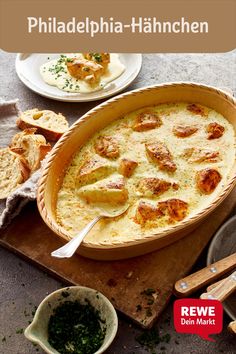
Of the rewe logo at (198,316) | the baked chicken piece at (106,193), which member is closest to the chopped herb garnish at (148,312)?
the rewe logo at (198,316)

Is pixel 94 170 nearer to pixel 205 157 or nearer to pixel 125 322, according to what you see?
pixel 205 157

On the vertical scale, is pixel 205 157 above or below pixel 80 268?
above

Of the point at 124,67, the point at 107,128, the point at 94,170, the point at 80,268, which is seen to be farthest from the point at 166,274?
the point at 124,67

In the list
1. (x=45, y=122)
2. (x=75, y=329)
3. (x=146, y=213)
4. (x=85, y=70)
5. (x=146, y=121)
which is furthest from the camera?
(x=85, y=70)

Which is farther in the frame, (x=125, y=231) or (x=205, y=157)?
(x=205, y=157)

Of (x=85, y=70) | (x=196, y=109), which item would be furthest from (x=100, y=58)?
(x=196, y=109)

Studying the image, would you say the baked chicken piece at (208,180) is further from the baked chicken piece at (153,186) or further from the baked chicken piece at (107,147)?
the baked chicken piece at (107,147)

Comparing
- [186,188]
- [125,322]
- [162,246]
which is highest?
[186,188]

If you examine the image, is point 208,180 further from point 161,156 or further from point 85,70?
point 85,70
